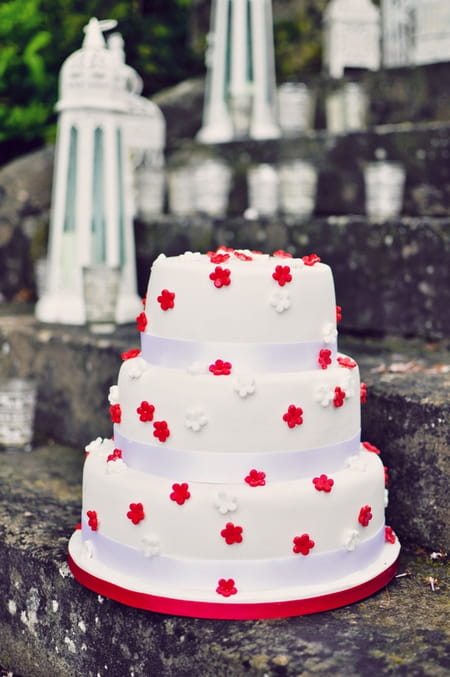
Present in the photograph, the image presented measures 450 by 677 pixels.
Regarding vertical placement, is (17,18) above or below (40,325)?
above

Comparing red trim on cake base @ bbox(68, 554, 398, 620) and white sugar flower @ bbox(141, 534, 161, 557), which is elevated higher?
white sugar flower @ bbox(141, 534, 161, 557)

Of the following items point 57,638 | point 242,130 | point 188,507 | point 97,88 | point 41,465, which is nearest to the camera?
point 188,507

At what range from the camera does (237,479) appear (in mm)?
2088

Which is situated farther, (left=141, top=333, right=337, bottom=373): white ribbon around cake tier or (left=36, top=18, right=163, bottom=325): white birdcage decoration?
(left=36, top=18, right=163, bottom=325): white birdcage decoration

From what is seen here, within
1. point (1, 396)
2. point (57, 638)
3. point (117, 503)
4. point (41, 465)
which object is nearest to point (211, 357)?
point (117, 503)

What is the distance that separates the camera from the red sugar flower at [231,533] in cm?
204

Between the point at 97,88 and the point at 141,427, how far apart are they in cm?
218

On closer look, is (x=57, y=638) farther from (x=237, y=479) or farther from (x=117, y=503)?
(x=237, y=479)

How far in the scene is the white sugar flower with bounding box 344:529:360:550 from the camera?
2141 millimetres

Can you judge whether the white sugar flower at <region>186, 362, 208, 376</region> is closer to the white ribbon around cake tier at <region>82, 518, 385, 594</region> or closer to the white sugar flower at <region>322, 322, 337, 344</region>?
the white sugar flower at <region>322, 322, 337, 344</region>

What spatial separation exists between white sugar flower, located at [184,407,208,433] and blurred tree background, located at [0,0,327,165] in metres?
3.46

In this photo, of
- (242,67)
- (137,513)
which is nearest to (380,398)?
(137,513)

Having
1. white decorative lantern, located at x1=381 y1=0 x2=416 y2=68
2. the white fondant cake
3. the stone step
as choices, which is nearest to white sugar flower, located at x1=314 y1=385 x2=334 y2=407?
the white fondant cake

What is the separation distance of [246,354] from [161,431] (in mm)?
274
